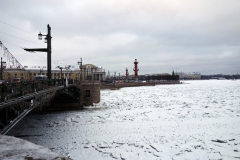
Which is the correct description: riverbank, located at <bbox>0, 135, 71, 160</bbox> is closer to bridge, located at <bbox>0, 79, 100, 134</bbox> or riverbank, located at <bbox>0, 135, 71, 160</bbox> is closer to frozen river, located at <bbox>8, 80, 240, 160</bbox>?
bridge, located at <bbox>0, 79, 100, 134</bbox>

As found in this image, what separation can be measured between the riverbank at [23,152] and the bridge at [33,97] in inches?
130

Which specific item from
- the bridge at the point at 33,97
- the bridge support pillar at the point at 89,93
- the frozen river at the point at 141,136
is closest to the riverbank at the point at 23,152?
the bridge at the point at 33,97

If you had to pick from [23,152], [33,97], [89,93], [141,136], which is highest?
[33,97]

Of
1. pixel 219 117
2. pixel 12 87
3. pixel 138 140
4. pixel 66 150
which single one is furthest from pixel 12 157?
pixel 219 117

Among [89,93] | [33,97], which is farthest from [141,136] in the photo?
[89,93]

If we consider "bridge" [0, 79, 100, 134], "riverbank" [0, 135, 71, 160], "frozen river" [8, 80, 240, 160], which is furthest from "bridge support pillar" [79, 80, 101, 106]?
"riverbank" [0, 135, 71, 160]

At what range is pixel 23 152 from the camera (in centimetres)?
237

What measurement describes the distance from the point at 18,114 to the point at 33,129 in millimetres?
6920

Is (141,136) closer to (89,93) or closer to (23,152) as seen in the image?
(23,152)

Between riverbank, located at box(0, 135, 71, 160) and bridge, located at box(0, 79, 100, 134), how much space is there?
329 centimetres

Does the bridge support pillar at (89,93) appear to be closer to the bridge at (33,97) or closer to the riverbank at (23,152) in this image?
the bridge at (33,97)

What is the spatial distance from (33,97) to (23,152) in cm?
628

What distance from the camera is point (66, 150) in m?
9.06

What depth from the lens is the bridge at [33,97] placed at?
246 inches
